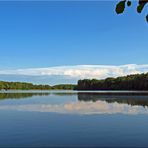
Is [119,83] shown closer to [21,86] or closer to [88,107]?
[88,107]

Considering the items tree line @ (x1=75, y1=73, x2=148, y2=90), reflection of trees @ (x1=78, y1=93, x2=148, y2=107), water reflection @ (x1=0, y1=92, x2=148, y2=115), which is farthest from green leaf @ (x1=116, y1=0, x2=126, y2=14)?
tree line @ (x1=75, y1=73, x2=148, y2=90)

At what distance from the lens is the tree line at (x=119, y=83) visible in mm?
93812

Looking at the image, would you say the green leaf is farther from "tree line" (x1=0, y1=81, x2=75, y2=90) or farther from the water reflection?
"tree line" (x1=0, y1=81, x2=75, y2=90)

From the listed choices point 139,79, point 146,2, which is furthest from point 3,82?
point 146,2

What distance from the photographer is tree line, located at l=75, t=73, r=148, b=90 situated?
93812mm

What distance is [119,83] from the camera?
352 ft

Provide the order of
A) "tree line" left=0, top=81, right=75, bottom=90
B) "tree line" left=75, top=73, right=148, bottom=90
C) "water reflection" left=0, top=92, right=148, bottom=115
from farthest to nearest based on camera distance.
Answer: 1. "tree line" left=0, top=81, right=75, bottom=90
2. "tree line" left=75, top=73, right=148, bottom=90
3. "water reflection" left=0, top=92, right=148, bottom=115

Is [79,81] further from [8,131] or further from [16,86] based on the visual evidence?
[8,131]

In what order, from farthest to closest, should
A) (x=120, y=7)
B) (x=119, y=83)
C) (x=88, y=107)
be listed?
(x=119, y=83) → (x=88, y=107) → (x=120, y=7)

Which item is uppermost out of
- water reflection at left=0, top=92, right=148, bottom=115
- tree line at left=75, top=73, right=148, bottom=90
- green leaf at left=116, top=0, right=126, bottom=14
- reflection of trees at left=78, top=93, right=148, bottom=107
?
tree line at left=75, top=73, right=148, bottom=90

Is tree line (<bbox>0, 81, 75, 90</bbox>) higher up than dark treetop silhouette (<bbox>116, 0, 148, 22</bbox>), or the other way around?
tree line (<bbox>0, 81, 75, 90</bbox>)

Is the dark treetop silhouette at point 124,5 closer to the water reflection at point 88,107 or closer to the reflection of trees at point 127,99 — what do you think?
the water reflection at point 88,107

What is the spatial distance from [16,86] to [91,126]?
156m

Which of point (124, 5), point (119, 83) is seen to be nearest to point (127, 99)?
point (124, 5)
